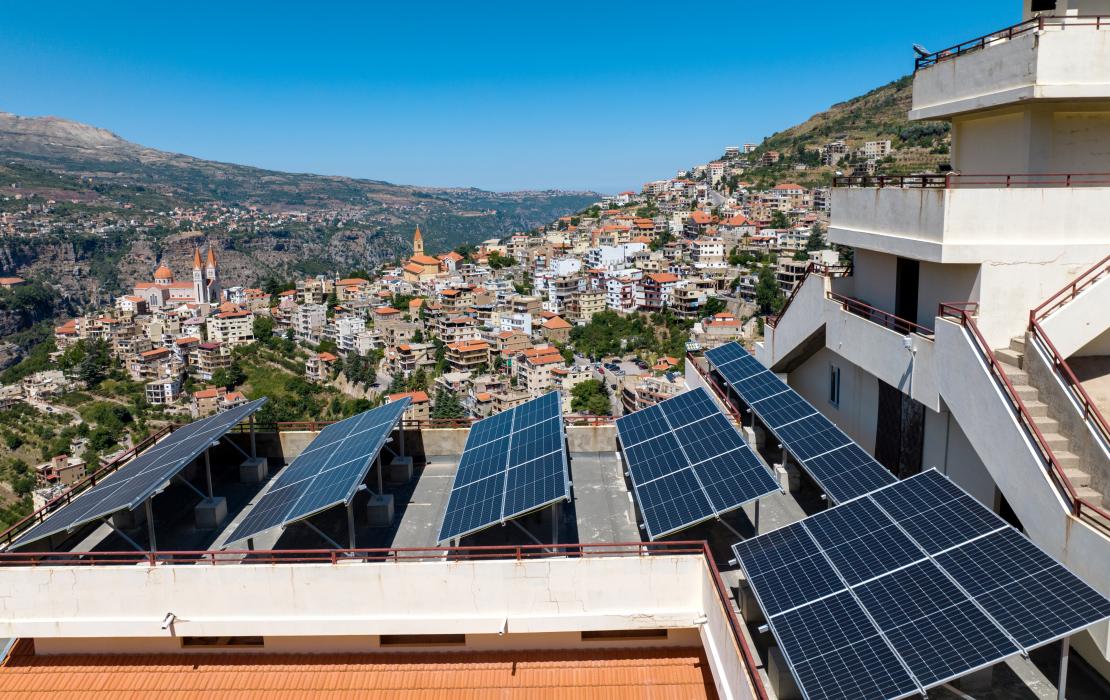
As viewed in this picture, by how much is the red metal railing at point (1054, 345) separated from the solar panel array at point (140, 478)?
10.9m

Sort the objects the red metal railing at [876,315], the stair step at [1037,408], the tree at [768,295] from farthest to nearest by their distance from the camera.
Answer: the tree at [768,295] → the red metal railing at [876,315] → the stair step at [1037,408]

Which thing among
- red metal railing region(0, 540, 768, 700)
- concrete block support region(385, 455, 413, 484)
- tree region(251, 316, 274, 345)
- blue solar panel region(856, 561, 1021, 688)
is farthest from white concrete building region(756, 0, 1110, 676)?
tree region(251, 316, 274, 345)

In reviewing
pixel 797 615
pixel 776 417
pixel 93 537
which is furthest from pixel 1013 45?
pixel 93 537

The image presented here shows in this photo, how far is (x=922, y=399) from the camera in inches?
389

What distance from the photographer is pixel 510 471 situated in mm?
10930

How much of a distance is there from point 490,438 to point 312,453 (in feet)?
9.95

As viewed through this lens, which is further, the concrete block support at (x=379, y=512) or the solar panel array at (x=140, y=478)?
the concrete block support at (x=379, y=512)

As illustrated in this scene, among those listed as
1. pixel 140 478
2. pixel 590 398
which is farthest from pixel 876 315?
pixel 590 398

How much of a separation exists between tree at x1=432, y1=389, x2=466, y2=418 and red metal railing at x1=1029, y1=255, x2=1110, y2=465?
84460mm

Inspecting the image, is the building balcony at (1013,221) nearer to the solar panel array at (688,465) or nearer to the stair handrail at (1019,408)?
the stair handrail at (1019,408)

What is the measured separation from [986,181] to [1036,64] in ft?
6.86

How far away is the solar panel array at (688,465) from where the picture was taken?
919 centimetres

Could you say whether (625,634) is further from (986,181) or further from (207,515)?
(986,181)

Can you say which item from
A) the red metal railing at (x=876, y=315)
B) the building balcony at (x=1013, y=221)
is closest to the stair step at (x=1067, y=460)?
the red metal railing at (x=876, y=315)
